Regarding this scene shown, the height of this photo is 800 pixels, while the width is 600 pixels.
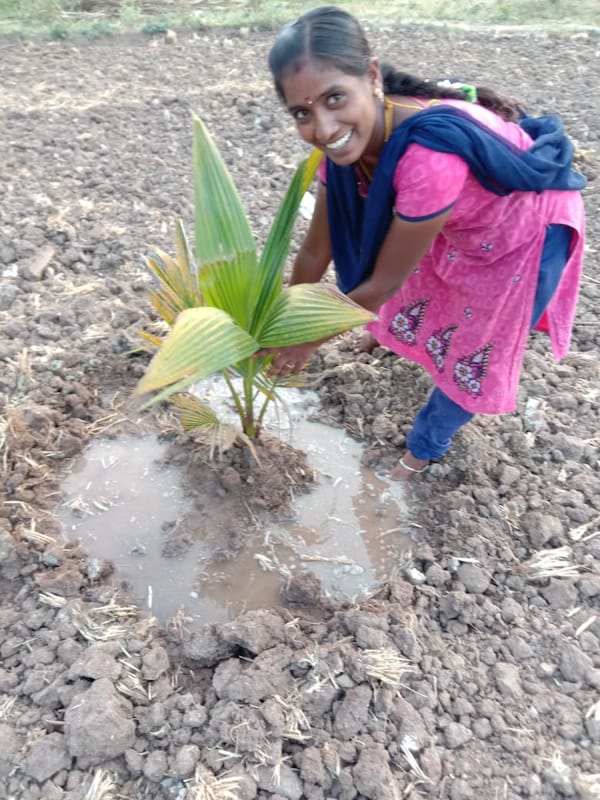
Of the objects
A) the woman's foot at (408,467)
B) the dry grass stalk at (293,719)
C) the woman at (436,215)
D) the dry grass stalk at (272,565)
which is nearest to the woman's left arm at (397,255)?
the woman at (436,215)

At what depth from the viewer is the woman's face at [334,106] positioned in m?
1.12

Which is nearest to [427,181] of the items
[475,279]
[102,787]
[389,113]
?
[389,113]

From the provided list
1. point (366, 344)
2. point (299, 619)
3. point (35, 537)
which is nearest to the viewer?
point (299, 619)

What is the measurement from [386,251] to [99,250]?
5.65 ft

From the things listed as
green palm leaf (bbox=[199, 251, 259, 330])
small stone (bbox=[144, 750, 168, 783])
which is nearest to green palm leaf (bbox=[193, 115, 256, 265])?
green palm leaf (bbox=[199, 251, 259, 330])

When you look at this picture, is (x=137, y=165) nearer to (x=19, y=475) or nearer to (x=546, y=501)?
(x=19, y=475)

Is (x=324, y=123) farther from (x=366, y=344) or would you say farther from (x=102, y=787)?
(x=102, y=787)

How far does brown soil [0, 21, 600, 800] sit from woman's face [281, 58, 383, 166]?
2.96ft

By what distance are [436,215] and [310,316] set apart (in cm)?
30

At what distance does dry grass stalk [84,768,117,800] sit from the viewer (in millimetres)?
1224

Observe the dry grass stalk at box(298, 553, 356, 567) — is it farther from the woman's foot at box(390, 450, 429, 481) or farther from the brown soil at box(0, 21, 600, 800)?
the woman's foot at box(390, 450, 429, 481)

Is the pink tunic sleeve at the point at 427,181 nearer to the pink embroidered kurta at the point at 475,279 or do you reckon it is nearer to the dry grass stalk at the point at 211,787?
the pink embroidered kurta at the point at 475,279

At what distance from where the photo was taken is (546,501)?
1.79 meters

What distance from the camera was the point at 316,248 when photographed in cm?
165
